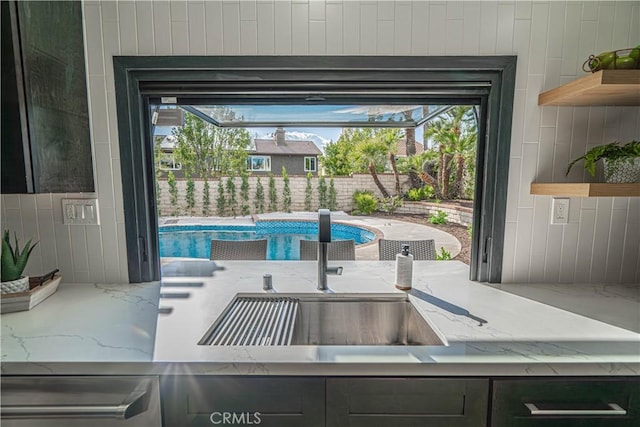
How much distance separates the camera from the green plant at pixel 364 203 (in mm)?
8070

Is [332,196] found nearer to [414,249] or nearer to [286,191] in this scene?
[286,191]

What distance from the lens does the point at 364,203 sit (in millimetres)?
8078

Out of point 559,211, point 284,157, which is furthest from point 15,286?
point 284,157

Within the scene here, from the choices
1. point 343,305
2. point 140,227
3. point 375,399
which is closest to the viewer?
point 375,399

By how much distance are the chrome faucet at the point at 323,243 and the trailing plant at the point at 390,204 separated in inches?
274

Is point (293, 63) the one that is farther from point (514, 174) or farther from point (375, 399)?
point (375, 399)

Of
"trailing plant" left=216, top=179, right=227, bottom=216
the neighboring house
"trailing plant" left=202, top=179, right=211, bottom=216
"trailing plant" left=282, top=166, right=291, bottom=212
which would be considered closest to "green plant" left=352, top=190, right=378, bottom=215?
the neighboring house

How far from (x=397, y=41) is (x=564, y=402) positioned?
1381 millimetres

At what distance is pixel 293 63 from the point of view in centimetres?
137

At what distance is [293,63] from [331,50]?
0.56 feet

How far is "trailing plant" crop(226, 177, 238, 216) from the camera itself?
7410 mm

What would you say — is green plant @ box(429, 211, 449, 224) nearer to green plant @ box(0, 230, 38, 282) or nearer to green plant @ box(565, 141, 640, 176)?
green plant @ box(565, 141, 640, 176)

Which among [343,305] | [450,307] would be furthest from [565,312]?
[343,305]

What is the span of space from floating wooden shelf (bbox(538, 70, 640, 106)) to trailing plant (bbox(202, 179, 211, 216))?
6871 millimetres
